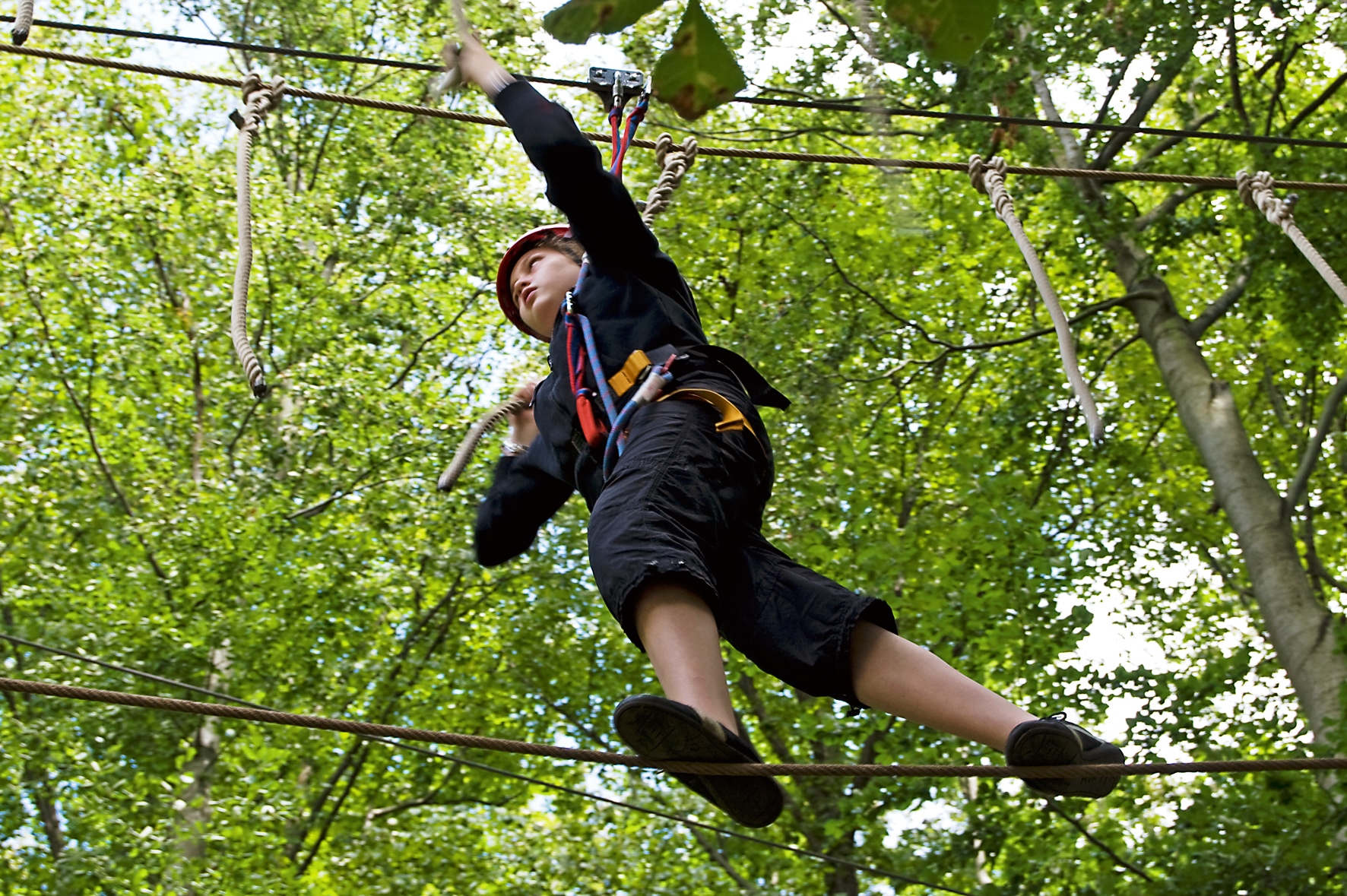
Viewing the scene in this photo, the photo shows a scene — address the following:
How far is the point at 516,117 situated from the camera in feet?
8.34

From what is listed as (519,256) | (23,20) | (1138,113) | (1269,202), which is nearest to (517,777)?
(519,256)

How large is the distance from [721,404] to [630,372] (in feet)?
0.61

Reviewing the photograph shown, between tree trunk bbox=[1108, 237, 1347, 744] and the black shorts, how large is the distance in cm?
432

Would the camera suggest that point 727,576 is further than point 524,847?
No

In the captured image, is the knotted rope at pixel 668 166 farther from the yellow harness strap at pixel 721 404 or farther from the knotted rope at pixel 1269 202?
the knotted rope at pixel 1269 202

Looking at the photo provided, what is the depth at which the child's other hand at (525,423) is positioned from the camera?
3.05 m

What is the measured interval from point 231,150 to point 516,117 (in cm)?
1178

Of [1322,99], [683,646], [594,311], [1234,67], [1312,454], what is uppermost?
[1234,67]

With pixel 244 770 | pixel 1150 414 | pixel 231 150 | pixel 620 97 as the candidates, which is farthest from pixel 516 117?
pixel 231 150

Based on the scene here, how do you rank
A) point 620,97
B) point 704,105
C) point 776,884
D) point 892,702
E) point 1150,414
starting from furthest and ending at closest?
1. point 1150,414
2. point 776,884
3. point 620,97
4. point 892,702
5. point 704,105

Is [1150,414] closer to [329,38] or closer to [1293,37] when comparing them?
[1293,37]

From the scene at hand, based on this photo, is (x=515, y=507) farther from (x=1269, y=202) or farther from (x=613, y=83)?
(x=1269, y=202)

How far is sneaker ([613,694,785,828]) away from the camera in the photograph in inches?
81.4

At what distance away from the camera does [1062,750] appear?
7.06 ft
